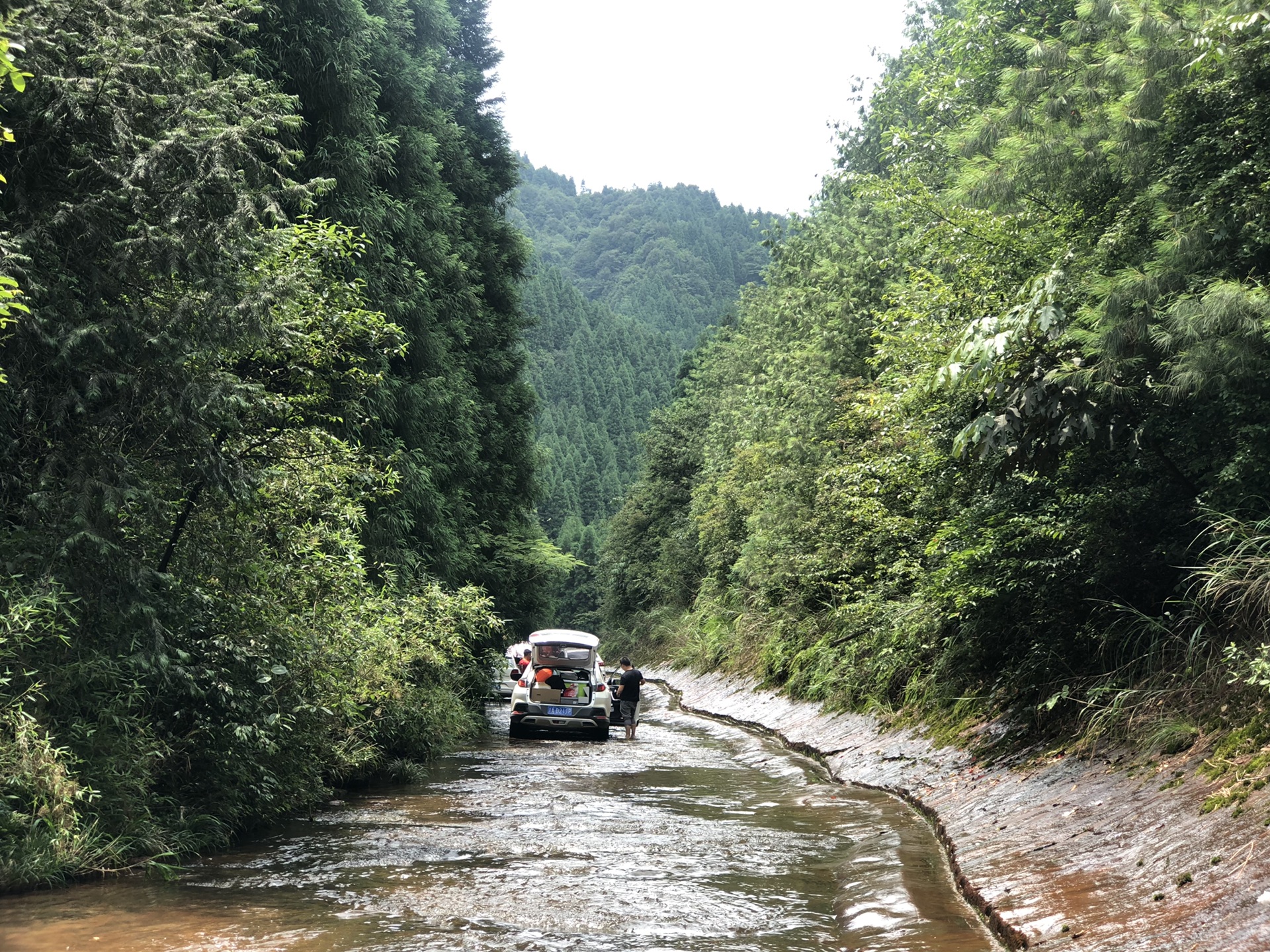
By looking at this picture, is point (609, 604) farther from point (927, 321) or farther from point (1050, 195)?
point (1050, 195)

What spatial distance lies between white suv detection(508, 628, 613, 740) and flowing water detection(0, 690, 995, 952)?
6692 mm

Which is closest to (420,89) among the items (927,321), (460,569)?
(460,569)

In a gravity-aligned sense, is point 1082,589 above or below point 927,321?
below

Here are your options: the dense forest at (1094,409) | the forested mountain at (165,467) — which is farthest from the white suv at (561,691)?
the forested mountain at (165,467)

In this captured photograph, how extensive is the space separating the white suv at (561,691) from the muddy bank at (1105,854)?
9805 mm

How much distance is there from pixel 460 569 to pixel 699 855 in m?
17.2

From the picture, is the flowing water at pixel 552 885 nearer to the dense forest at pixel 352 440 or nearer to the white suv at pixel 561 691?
the dense forest at pixel 352 440

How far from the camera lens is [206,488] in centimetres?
1046

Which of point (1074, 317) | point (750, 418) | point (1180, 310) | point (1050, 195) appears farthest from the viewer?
point (750, 418)

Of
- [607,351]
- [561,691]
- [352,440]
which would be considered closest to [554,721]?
[561,691]

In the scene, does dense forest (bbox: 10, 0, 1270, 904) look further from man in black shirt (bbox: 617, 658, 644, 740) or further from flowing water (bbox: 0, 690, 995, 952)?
man in black shirt (bbox: 617, 658, 644, 740)

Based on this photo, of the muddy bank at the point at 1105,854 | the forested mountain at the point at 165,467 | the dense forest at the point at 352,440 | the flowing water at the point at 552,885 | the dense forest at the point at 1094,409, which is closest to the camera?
the muddy bank at the point at 1105,854

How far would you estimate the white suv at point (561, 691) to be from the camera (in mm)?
20812

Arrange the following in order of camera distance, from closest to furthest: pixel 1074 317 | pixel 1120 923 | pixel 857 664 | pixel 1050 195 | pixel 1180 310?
1. pixel 1120 923
2. pixel 1180 310
3. pixel 1074 317
4. pixel 1050 195
5. pixel 857 664
